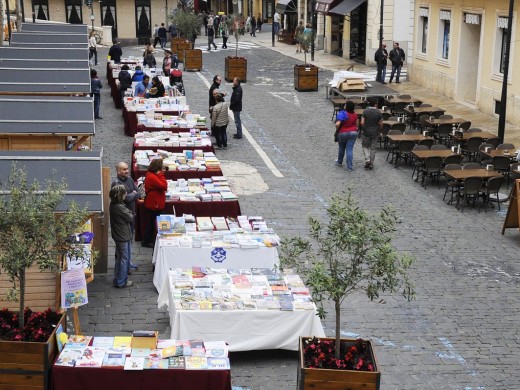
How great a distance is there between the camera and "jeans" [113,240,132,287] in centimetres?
1347

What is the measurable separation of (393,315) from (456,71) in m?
20.7

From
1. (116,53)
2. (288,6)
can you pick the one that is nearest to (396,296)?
(116,53)

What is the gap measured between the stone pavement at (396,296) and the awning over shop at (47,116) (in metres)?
2.73

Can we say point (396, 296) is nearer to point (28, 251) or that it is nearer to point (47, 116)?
point (28, 251)

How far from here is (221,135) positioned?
23.4 m

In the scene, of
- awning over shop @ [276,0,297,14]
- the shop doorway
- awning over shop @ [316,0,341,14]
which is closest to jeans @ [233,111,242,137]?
the shop doorway

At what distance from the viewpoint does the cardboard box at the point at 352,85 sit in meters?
29.5

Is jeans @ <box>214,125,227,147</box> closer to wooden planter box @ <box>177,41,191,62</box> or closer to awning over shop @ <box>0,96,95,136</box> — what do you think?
awning over shop @ <box>0,96,95,136</box>

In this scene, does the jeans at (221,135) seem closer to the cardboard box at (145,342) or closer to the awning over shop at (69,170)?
the awning over shop at (69,170)

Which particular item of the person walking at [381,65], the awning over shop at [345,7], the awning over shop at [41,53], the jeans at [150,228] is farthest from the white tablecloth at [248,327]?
the awning over shop at [345,7]

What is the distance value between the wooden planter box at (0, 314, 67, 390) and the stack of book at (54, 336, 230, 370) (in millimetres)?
193

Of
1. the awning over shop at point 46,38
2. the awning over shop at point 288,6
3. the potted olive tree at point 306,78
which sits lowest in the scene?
the potted olive tree at point 306,78

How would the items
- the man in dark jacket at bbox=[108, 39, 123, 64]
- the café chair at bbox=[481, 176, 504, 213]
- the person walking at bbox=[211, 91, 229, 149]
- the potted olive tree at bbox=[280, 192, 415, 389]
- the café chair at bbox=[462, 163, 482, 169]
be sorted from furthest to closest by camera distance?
the man in dark jacket at bbox=[108, 39, 123, 64]
the person walking at bbox=[211, 91, 229, 149]
the café chair at bbox=[462, 163, 482, 169]
the café chair at bbox=[481, 176, 504, 213]
the potted olive tree at bbox=[280, 192, 415, 389]

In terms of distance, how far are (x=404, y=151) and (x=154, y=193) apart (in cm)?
877
